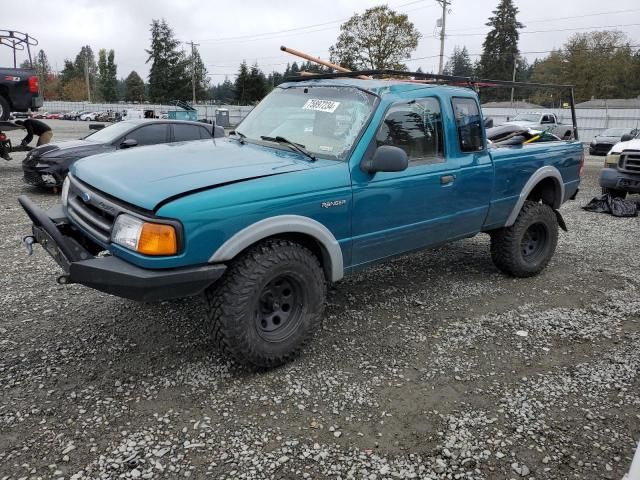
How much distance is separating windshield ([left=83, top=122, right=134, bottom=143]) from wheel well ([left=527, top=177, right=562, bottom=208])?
7.05 meters

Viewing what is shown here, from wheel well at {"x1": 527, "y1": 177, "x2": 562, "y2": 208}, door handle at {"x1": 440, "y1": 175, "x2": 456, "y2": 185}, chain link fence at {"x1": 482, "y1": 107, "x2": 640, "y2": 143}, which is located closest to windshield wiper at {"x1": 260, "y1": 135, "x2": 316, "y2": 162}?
door handle at {"x1": 440, "y1": 175, "x2": 456, "y2": 185}

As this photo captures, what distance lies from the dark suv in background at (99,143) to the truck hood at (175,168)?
16.9ft

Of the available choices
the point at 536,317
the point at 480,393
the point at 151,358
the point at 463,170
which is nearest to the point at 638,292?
the point at 536,317

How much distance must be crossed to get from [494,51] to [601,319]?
78.2 meters

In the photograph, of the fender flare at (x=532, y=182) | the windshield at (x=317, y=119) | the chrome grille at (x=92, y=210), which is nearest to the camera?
the chrome grille at (x=92, y=210)

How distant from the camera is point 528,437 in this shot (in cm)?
280

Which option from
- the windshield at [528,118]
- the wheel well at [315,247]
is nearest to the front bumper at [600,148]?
the windshield at [528,118]

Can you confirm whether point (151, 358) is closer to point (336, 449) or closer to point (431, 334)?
point (336, 449)

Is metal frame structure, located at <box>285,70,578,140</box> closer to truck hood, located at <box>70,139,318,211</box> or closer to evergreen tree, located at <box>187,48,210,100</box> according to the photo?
truck hood, located at <box>70,139,318,211</box>

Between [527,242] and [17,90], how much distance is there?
1109 cm

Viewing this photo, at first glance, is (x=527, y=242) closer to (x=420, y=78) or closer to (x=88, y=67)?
(x=420, y=78)

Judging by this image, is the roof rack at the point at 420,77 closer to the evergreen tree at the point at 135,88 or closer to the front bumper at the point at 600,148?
the front bumper at the point at 600,148

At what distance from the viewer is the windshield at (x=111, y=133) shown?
9.02 metres

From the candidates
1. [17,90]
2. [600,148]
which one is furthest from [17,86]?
[600,148]
